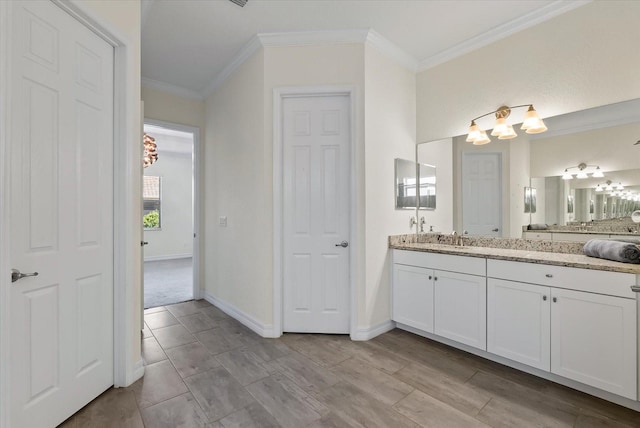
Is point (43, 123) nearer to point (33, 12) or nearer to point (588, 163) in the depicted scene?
point (33, 12)

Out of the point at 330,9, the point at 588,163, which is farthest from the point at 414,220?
the point at 330,9

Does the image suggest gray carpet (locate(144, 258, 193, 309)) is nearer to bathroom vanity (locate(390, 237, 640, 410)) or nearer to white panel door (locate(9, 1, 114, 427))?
white panel door (locate(9, 1, 114, 427))

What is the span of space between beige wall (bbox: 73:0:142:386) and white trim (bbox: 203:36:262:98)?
106cm

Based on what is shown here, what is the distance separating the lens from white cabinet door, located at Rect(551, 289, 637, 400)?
1.74m

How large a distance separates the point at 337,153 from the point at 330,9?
1220mm

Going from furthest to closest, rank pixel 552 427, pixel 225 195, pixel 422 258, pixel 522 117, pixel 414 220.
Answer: pixel 225 195
pixel 414 220
pixel 422 258
pixel 522 117
pixel 552 427

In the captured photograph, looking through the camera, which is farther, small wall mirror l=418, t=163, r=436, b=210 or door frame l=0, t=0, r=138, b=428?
small wall mirror l=418, t=163, r=436, b=210

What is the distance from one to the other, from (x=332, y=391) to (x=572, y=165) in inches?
105

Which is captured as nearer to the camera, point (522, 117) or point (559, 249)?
point (559, 249)

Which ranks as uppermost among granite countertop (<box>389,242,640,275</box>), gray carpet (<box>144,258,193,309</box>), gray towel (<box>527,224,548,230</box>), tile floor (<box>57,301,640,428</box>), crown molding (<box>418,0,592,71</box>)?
crown molding (<box>418,0,592,71</box>)

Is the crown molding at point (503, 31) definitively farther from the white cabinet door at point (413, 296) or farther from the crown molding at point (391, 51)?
the white cabinet door at point (413, 296)

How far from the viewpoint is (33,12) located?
154 centimetres

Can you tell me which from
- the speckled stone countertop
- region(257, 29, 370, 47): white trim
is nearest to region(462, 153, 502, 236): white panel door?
the speckled stone countertop

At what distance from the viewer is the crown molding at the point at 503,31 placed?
7.72 ft
